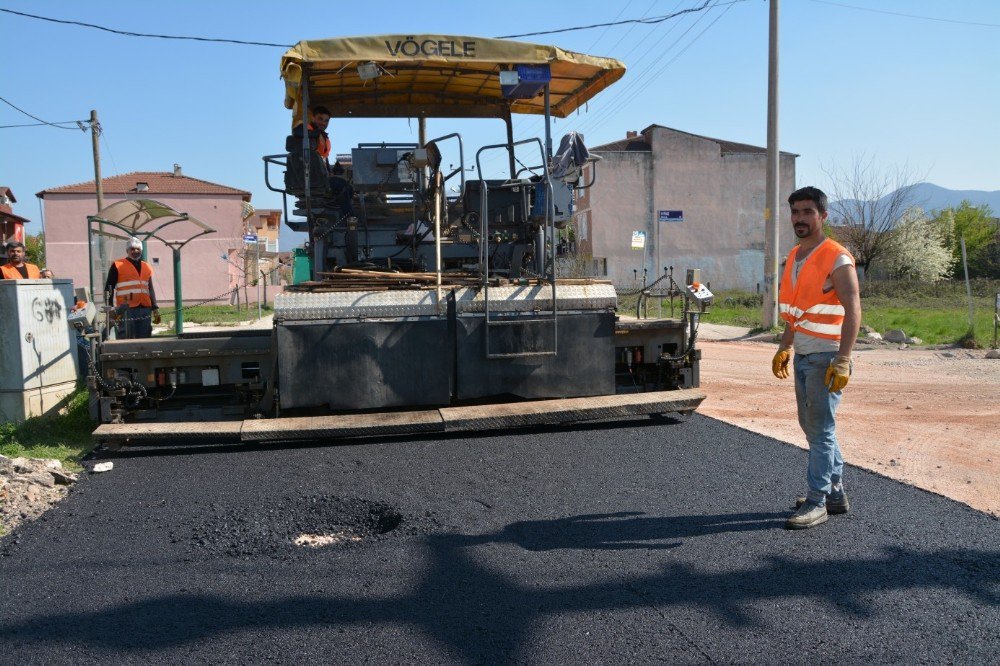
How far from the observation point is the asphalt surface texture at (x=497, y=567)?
3146 mm

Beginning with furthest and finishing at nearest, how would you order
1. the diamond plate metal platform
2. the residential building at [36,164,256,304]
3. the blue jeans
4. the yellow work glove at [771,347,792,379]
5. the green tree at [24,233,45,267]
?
1. the green tree at [24,233,45,267]
2. the residential building at [36,164,256,304]
3. the diamond plate metal platform
4. the yellow work glove at [771,347,792,379]
5. the blue jeans

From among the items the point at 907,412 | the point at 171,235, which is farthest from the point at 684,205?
the point at 907,412

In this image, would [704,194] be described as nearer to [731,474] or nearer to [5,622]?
[731,474]

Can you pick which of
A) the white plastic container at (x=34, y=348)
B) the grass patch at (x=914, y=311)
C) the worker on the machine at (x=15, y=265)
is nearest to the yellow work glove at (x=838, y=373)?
the grass patch at (x=914, y=311)

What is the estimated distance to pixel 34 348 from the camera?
759 cm

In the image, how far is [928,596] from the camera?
353cm

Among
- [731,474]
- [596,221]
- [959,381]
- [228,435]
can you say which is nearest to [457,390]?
[228,435]

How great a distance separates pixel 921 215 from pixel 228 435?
5110cm

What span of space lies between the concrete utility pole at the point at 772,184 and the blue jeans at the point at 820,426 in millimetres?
13608

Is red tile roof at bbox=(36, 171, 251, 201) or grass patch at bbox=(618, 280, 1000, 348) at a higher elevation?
red tile roof at bbox=(36, 171, 251, 201)

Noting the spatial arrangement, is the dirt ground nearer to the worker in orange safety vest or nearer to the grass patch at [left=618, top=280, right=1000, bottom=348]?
the worker in orange safety vest

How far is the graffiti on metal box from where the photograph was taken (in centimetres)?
762

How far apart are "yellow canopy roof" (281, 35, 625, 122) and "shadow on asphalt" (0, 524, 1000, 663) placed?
4353 mm

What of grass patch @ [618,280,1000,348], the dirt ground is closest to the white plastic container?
grass patch @ [618,280,1000,348]
